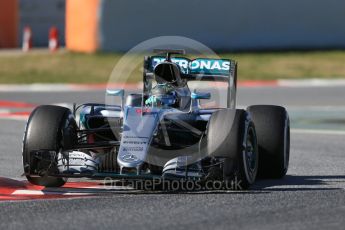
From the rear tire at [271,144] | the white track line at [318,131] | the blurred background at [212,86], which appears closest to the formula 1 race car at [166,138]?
the rear tire at [271,144]

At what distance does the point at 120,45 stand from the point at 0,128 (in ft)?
43.1

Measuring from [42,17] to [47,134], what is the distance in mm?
30169

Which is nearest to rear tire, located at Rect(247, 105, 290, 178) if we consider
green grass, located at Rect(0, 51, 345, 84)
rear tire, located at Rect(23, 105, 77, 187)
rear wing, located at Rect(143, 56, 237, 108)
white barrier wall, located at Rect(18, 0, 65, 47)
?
rear wing, located at Rect(143, 56, 237, 108)

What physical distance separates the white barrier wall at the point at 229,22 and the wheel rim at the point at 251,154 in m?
19.0

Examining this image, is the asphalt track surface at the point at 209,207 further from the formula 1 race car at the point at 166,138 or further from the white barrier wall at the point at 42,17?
the white barrier wall at the point at 42,17

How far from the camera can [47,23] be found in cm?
3947

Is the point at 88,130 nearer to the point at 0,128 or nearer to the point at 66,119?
the point at 66,119

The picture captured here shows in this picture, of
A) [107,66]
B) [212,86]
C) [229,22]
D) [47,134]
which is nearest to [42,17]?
[229,22]

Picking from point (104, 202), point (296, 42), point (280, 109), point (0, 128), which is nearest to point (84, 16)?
point (296, 42)

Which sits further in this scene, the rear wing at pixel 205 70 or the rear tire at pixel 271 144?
the rear wing at pixel 205 70

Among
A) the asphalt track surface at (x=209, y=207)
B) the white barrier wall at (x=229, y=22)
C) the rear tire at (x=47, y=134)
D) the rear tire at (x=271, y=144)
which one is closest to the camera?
A: the asphalt track surface at (x=209, y=207)

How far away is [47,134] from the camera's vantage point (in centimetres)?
986

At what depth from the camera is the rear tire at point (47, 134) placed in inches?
386

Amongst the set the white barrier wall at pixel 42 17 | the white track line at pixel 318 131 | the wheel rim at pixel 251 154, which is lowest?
the white track line at pixel 318 131
